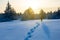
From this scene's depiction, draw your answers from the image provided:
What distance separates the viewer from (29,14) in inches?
1487

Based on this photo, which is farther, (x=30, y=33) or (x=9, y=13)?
(x=9, y=13)

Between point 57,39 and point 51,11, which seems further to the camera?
point 51,11

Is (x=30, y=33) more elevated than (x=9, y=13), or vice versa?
(x=9, y=13)

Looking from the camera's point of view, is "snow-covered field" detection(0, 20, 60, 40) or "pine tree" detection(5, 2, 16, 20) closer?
"snow-covered field" detection(0, 20, 60, 40)

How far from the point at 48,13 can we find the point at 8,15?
42.1 feet

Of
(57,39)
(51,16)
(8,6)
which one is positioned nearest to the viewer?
(57,39)

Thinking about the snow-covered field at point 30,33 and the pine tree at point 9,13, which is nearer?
the snow-covered field at point 30,33

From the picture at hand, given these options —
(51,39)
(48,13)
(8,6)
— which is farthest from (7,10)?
(51,39)

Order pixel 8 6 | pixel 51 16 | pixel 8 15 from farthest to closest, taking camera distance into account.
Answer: pixel 51 16 → pixel 8 6 → pixel 8 15

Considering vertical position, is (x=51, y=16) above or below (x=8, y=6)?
below

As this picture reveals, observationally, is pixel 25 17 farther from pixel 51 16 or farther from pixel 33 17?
pixel 51 16

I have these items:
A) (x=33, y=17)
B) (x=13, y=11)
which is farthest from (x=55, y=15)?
(x=13, y=11)

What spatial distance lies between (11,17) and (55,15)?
42.3ft

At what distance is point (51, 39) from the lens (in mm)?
6656
